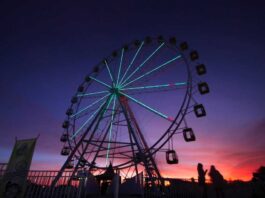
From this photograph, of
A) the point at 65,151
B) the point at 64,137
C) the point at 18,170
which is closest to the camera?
the point at 18,170

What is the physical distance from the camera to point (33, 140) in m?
8.24

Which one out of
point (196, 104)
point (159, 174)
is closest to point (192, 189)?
point (159, 174)

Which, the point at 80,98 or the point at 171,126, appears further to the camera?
the point at 80,98

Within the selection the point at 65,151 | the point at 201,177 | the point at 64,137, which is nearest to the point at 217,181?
the point at 201,177

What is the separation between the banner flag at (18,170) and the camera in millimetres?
7641

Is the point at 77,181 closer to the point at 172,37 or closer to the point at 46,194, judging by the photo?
the point at 46,194

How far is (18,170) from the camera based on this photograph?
7.87m

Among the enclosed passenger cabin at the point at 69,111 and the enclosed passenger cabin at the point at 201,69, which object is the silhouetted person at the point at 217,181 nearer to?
the enclosed passenger cabin at the point at 201,69

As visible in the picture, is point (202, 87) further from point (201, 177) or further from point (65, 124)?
point (65, 124)

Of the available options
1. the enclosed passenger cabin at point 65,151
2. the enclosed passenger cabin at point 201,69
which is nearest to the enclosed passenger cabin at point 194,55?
the enclosed passenger cabin at point 201,69

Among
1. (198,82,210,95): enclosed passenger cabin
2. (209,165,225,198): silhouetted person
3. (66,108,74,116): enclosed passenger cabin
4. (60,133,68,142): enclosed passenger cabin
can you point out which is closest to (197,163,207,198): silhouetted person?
(209,165,225,198): silhouetted person

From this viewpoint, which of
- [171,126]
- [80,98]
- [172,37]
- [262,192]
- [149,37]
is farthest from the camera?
[80,98]

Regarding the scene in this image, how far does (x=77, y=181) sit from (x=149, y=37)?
1525cm

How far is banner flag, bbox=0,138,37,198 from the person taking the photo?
301 inches
